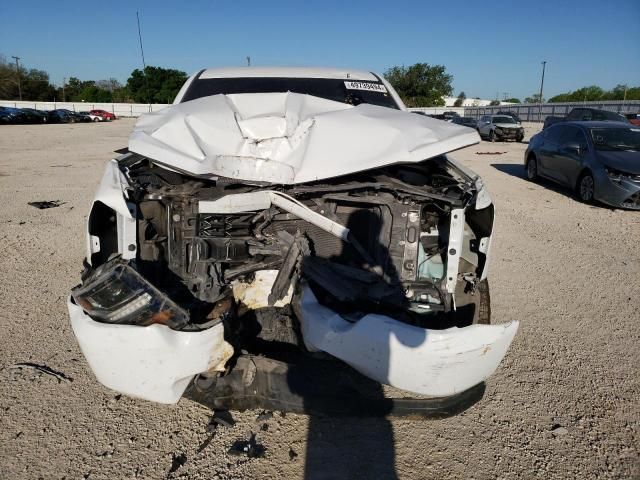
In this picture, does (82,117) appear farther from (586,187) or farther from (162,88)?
(586,187)

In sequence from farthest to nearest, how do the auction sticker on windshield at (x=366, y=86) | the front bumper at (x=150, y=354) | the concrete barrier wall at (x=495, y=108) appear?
1. the concrete barrier wall at (x=495, y=108)
2. the auction sticker on windshield at (x=366, y=86)
3. the front bumper at (x=150, y=354)

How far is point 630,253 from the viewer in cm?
550

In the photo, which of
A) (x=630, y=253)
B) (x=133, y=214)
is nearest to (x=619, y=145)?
(x=630, y=253)

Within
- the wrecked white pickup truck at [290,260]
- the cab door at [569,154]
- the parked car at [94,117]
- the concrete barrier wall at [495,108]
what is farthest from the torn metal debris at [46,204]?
the parked car at [94,117]

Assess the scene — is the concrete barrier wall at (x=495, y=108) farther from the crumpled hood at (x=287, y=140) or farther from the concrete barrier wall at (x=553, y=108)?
the crumpled hood at (x=287, y=140)

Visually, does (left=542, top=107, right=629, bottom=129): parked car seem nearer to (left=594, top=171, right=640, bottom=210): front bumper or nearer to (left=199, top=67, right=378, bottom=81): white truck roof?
(left=594, top=171, right=640, bottom=210): front bumper

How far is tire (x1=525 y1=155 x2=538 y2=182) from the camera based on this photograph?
1072 cm

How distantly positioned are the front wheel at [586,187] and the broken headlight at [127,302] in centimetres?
840

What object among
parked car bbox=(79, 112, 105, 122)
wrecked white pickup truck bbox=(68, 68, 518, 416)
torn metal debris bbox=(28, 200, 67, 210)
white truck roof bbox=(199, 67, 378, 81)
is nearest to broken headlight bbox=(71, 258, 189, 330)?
wrecked white pickup truck bbox=(68, 68, 518, 416)

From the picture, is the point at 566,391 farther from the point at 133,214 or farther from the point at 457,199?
the point at 133,214

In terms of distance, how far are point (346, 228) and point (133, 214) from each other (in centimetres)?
115

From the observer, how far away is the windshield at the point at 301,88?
3.87m

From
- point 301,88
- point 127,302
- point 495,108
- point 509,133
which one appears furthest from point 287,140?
point 495,108

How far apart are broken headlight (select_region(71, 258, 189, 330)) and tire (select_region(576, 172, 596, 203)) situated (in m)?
8.36
